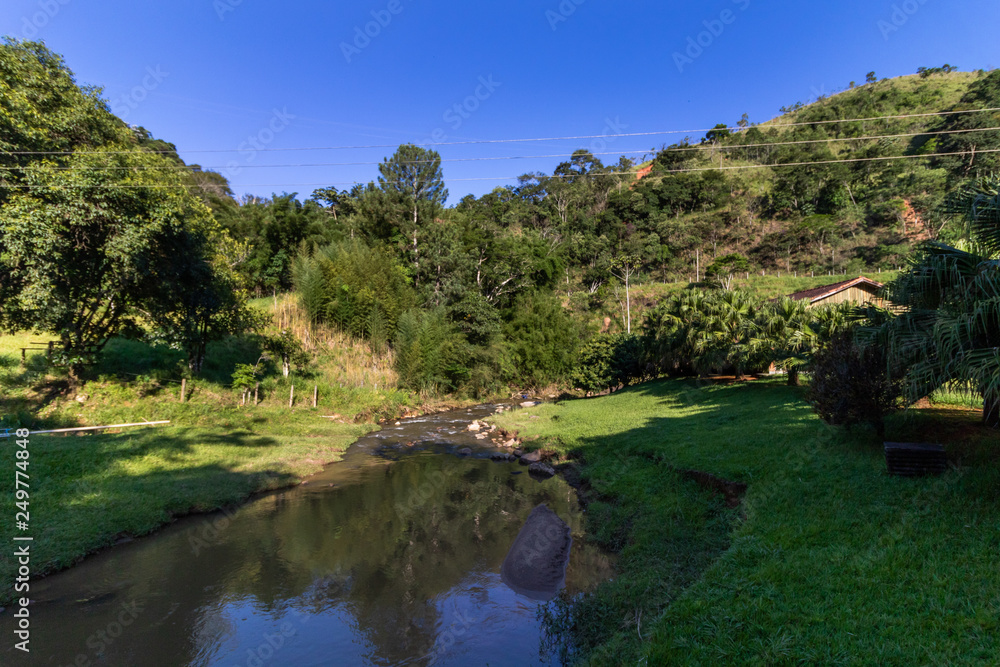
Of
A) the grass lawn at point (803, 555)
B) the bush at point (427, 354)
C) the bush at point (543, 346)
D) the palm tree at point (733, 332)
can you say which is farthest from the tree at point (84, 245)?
the bush at point (543, 346)

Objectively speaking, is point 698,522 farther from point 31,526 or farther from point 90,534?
point 31,526

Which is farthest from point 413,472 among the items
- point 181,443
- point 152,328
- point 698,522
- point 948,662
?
point 948,662

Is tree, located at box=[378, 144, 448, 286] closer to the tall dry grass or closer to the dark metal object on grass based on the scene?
the tall dry grass

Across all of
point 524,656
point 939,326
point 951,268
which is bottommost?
point 524,656

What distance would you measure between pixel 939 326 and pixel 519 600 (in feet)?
21.7

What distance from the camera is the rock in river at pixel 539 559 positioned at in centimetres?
720

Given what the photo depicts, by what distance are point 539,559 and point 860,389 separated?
20.0ft

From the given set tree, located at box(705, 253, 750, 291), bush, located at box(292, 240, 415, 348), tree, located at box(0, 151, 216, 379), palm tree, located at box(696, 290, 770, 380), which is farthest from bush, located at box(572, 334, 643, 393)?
tree, located at box(705, 253, 750, 291)

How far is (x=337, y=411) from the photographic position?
20297 mm

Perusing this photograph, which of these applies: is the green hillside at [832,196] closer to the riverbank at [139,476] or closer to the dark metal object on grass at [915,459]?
the dark metal object on grass at [915,459]

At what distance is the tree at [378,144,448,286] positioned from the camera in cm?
3262

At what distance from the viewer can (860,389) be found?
7707 millimetres

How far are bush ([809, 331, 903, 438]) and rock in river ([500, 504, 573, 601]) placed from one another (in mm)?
5315

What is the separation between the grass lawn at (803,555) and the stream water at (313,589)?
1.14 meters
